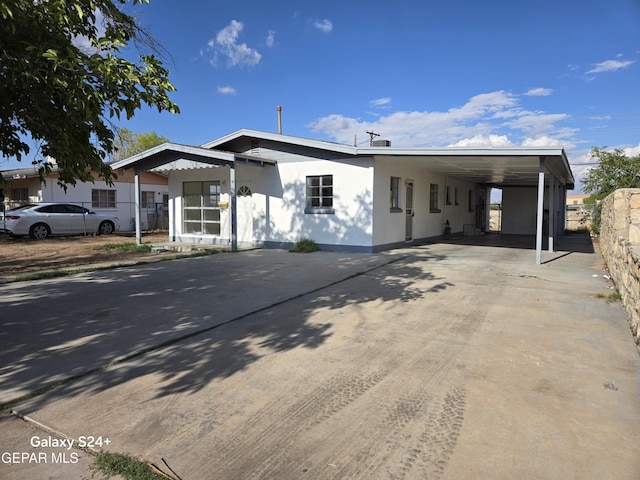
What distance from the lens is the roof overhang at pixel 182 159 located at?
1234 cm

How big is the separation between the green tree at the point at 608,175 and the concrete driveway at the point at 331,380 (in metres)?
16.1

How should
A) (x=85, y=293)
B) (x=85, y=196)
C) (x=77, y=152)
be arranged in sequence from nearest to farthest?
(x=77, y=152) < (x=85, y=293) < (x=85, y=196)

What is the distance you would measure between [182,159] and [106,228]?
318 inches

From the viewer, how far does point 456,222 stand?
1991 cm

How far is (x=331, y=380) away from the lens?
3.63m

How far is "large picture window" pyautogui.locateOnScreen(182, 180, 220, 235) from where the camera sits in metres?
15.1

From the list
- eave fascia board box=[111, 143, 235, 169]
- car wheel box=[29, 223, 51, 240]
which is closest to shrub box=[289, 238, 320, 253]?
eave fascia board box=[111, 143, 235, 169]

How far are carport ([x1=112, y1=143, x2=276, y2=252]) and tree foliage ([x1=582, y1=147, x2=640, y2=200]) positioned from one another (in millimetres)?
16756

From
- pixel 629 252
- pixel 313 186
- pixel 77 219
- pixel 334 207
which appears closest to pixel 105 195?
pixel 77 219

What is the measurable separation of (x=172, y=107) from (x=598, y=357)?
4684mm

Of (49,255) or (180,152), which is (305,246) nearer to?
(180,152)

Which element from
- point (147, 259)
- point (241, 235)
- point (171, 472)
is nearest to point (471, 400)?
point (171, 472)

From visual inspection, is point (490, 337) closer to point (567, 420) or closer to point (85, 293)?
point (567, 420)

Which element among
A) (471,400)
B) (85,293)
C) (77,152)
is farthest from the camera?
(85,293)
